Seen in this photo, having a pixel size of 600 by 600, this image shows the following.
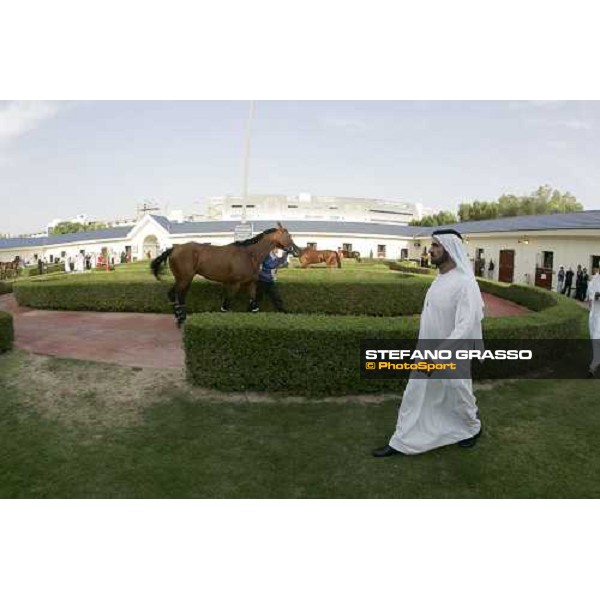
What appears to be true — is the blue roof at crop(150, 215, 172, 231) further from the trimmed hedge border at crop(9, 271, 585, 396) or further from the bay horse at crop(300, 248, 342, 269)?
the trimmed hedge border at crop(9, 271, 585, 396)

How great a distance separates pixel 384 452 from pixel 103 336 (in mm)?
6388

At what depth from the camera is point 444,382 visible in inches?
160

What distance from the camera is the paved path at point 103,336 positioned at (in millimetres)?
6922

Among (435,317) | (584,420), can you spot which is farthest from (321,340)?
(584,420)

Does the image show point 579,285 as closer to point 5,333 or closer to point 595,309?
point 595,309

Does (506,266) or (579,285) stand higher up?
(506,266)

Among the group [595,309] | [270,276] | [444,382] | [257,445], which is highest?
[270,276]

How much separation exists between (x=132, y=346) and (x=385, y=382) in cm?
453

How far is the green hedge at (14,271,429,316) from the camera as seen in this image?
37.0 feet

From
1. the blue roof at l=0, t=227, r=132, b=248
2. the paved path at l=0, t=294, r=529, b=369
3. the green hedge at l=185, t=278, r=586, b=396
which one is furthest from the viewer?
the blue roof at l=0, t=227, r=132, b=248

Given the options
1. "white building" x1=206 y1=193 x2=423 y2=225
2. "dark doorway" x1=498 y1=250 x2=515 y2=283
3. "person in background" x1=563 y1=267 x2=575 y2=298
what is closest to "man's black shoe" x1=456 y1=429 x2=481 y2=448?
"person in background" x1=563 y1=267 x2=575 y2=298

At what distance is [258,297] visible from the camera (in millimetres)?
10180

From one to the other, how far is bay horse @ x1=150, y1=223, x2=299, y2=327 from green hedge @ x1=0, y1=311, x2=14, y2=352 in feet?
9.84

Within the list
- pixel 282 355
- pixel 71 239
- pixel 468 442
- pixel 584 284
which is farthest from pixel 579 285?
pixel 71 239
